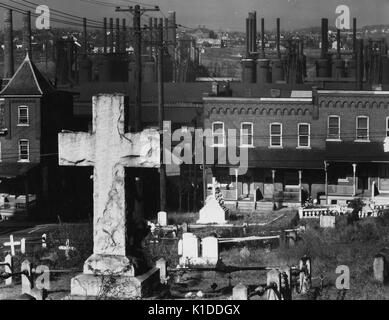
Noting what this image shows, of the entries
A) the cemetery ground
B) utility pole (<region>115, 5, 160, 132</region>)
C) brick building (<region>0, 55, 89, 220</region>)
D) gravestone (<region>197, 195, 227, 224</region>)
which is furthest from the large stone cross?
brick building (<region>0, 55, 89, 220</region>)

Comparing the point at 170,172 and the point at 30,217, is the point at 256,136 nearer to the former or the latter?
the point at 170,172

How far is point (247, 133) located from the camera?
36.6 m

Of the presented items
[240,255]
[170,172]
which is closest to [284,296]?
[240,255]

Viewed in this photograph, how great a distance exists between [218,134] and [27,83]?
921cm

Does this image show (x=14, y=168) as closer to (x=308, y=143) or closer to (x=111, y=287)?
(x=308, y=143)

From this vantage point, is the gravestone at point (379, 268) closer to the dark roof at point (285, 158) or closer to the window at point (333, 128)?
the dark roof at point (285, 158)

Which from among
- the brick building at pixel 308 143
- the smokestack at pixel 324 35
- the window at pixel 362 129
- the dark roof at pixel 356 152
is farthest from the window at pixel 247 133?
the smokestack at pixel 324 35

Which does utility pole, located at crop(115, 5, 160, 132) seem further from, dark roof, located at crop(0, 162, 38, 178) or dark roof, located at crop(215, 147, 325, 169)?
dark roof, located at crop(215, 147, 325, 169)

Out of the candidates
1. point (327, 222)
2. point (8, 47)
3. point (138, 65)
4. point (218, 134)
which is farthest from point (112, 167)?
point (8, 47)

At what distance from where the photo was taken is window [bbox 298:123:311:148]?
36469mm

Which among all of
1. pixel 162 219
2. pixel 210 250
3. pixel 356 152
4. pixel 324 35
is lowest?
pixel 162 219

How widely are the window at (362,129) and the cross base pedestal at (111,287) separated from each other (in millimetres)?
27984

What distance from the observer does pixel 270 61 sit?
6147cm

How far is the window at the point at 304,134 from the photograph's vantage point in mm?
36469
